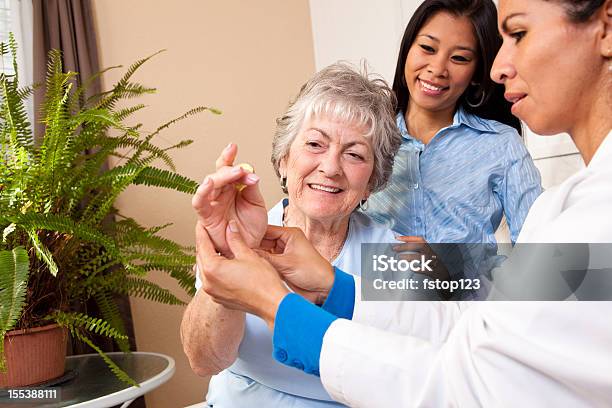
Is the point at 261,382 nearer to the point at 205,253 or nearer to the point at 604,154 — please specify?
the point at 205,253

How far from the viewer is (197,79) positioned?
3211mm

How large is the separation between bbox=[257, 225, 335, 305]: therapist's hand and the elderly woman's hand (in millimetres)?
A: 50

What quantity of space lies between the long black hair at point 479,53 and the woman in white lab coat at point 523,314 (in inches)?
35.1

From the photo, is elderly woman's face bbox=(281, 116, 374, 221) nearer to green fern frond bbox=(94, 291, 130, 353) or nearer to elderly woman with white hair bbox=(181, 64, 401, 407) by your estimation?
elderly woman with white hair bbox=(181, 64, 401, 407)

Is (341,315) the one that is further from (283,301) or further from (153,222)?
(153,222)

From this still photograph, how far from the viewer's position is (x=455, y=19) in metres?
1.78

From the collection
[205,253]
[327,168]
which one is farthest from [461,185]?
[205,253]

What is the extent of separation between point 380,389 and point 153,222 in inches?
93.7

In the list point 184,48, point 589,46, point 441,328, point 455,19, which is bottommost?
point 441,328

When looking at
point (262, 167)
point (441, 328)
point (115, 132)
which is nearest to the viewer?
point (441, 328)

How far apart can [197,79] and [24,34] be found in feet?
2.75

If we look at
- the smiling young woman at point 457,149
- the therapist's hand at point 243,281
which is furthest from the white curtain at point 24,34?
the therapist's hand at point 243,281

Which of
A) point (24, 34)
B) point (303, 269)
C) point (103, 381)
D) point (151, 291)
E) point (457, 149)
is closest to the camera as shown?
point (303, 269)

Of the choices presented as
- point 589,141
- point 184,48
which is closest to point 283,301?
point 589,141
